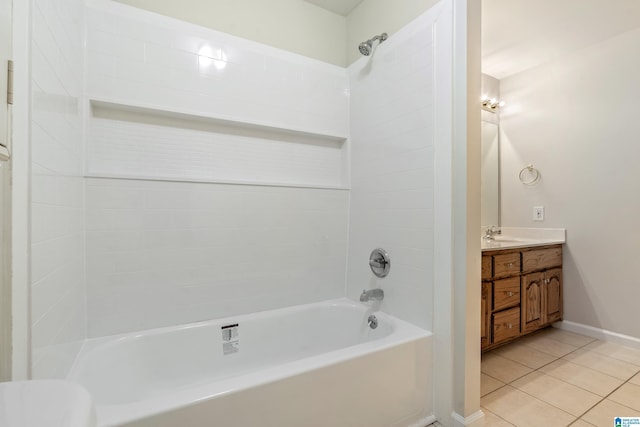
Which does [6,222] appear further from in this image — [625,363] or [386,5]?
[625,363]

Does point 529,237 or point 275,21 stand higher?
point 275,21

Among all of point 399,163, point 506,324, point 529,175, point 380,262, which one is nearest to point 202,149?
point 399,163

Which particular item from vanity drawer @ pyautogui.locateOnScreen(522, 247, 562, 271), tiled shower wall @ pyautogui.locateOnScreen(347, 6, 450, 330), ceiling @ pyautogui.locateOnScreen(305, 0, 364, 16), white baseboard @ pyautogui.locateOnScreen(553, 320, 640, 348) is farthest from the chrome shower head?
white baseboard @ pyautogui.locateOnScreen(553, 320, 640, 348)

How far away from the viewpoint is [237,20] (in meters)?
1.90

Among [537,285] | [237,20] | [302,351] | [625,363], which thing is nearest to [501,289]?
[537,285]

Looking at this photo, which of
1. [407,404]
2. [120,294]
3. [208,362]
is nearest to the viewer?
[407,404]

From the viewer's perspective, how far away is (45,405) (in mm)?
461

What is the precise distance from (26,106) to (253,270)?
1.34 m

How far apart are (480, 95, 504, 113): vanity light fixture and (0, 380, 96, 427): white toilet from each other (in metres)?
3.52

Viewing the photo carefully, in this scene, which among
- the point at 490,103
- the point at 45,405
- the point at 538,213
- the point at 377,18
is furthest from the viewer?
the point at 490,103

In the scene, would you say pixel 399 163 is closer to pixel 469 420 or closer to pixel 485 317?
pixel 485 317

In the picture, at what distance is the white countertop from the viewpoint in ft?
8.34

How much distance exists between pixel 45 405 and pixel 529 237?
3.47m

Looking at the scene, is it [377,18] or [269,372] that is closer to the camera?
[269,372]
